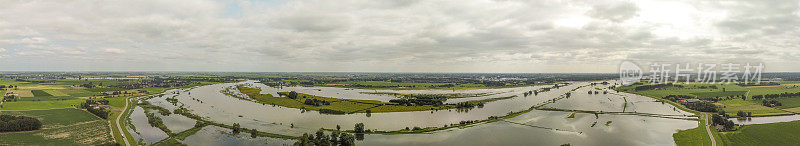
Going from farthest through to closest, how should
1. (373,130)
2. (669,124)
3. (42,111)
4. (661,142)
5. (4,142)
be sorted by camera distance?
1. (42,111)
2. (669,124)
3. (373,130)
4. (661,142)
5. (4,142)

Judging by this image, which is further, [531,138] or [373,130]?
[373,130]

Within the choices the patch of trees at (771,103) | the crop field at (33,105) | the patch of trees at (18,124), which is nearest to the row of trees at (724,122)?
the patch of trees at (771,103)

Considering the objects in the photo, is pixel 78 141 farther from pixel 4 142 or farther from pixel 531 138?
pixel 531 138

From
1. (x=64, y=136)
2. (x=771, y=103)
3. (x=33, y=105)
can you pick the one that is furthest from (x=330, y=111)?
(x=771, y=103)

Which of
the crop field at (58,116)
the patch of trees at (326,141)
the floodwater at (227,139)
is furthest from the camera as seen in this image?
the crop field at (58,116)

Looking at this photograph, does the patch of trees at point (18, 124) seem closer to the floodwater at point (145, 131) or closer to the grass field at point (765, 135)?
the floodwater at point (145, 131)

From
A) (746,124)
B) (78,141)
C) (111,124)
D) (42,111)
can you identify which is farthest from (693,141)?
(42,111)

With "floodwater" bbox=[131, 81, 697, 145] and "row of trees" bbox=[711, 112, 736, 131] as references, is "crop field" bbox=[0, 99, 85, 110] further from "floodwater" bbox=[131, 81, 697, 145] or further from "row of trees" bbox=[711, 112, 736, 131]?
"row of trees" bbox=[711, 112, 736, 131]
